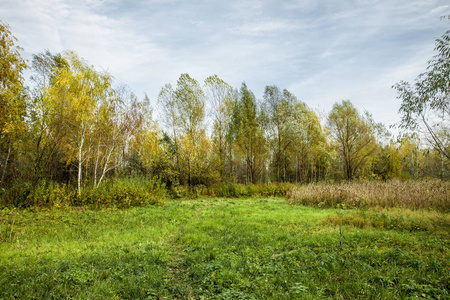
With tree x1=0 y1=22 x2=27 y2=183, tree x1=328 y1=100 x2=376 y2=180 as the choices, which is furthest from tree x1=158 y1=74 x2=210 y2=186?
tree x1=328 y1=100 x2=376 y2=180

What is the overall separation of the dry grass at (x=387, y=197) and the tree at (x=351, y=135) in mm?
15753

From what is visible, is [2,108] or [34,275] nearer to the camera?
[34,275]

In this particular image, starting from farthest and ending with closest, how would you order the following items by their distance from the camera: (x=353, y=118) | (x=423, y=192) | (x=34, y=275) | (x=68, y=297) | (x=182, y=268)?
(x=353, y=118), (x=423, y=192), (x=182, y=268), (x=34, y=275), (x=68, y=297)

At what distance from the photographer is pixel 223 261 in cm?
477

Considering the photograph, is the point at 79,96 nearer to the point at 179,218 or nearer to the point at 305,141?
the point at 179,218

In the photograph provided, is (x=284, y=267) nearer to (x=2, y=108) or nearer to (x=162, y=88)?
Answer: (x=2, y=108)

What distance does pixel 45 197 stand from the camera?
10.5m

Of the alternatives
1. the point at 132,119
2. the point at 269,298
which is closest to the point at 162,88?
the point at 132,119

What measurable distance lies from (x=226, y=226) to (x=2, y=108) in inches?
365

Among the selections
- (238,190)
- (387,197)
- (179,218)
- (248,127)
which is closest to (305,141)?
(248,127)

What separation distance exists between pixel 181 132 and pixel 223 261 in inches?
694

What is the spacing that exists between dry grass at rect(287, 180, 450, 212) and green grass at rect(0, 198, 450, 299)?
7.79 feet

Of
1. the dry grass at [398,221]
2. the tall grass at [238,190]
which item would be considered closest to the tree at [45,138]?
the tall grass at [238,190]

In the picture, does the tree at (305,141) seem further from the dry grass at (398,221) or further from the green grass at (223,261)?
the green grass at (223,261)
